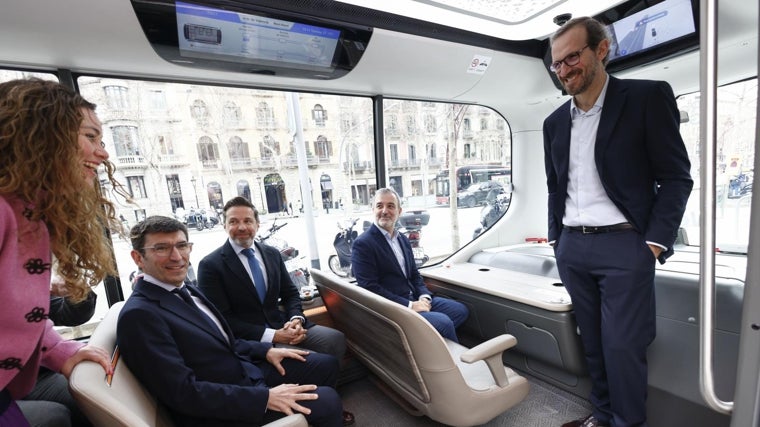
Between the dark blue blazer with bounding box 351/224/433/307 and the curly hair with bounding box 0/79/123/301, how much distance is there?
1.67 metres

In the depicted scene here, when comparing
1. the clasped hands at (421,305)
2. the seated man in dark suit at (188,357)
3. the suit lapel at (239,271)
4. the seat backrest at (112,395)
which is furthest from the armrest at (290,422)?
the clasped hands at (421,305)

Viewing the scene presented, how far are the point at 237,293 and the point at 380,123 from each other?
1678mm

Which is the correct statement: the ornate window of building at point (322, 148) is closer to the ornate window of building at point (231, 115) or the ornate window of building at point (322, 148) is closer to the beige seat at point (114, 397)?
the ornate window of building at point (231, 115)

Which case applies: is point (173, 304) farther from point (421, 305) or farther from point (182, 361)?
point (421, 305)

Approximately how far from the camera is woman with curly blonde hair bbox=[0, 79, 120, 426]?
77 cm

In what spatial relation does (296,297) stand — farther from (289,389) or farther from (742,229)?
(742,229)

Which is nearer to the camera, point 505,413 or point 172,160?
point 505,413

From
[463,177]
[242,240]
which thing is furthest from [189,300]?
[463,177]

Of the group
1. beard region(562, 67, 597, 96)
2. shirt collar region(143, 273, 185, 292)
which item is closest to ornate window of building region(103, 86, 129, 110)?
shirt collar region(143, 273, 185, 292)

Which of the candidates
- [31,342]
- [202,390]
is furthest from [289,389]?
[31,342]

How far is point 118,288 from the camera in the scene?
6.80 feet

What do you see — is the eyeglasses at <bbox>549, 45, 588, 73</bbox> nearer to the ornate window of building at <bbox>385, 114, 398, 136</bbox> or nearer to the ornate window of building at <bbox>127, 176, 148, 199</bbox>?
the ornate window of building at <bbox>385, 114, 398, 136</bbox>

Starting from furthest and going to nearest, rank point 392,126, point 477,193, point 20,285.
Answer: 1. point 477,193
2. point 392,126
3. point 20,285

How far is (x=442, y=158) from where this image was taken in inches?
126
